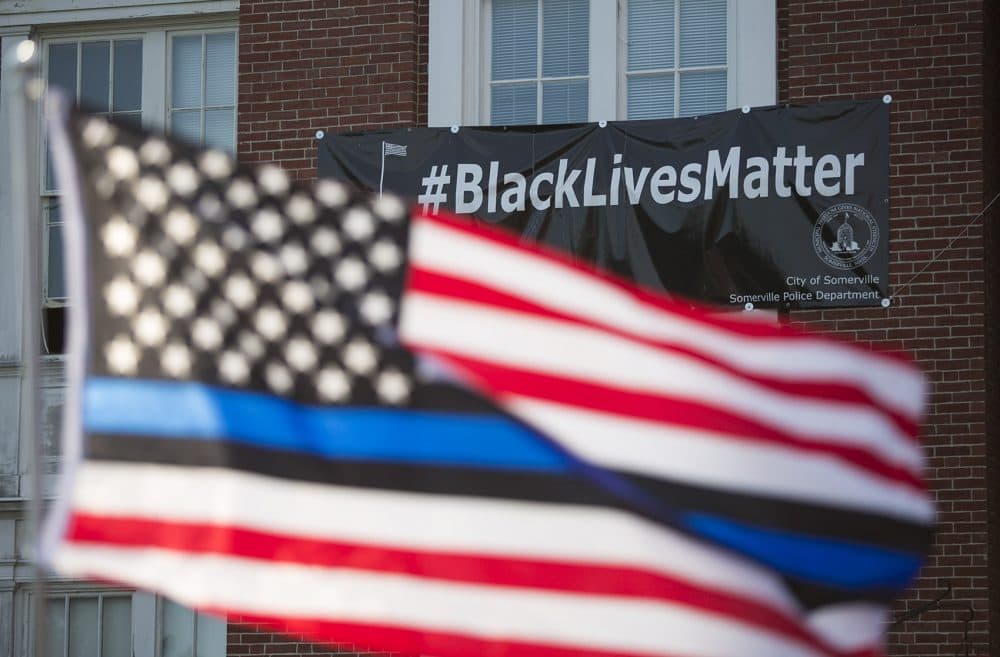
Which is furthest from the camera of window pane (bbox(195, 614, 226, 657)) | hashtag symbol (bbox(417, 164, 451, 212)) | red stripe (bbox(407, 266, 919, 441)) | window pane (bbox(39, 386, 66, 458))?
window pane (bbox(39, 386, 66, 458))

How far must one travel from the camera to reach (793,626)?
595cm

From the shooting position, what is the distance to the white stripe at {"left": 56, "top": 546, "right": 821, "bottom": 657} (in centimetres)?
584

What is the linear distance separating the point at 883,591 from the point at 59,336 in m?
10.3

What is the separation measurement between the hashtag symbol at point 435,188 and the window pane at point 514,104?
2.21 feet

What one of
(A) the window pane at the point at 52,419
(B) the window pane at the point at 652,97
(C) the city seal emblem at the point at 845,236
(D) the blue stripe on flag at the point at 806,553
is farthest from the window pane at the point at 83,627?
(D) the blue stripe on flag at the point at 806,553

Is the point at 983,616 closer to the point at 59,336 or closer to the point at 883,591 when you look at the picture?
the point at 883,591

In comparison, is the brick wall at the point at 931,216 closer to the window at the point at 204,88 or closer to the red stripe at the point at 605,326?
the window at the point at 204,88

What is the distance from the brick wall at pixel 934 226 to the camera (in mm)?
12336

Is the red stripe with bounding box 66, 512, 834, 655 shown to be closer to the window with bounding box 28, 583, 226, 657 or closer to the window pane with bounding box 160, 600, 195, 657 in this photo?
the window with bounding box 28, 583, 226, 657

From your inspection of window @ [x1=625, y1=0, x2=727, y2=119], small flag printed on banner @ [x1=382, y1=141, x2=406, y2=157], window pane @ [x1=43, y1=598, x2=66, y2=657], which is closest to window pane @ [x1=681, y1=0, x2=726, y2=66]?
window @ [x1=625, y1=0, x2=727, y2=119]

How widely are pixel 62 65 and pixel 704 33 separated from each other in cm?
569

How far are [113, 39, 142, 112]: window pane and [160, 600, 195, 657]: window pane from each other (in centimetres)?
426

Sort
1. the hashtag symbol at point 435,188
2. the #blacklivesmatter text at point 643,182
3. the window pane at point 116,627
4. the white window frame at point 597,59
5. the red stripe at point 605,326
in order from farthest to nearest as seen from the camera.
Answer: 1. the window pane at point 116,627
2. the hashtag symbol at point 435,188
3. the white window frame at point 597,59
4. the #blacklivesmatter text at point 643,182
5. the red stripe at point 605,326

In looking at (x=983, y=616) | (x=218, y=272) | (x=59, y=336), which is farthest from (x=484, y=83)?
(x=218, y=272)
